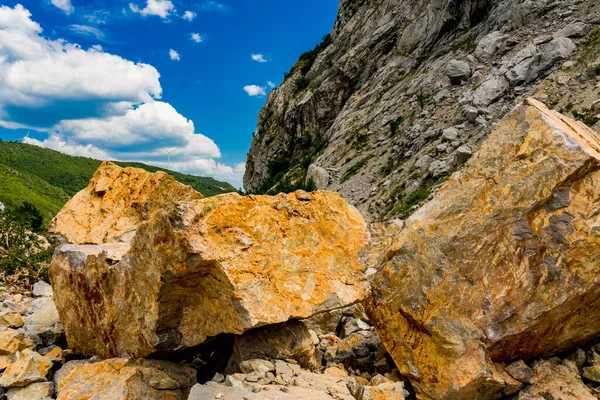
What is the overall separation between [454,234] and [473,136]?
2742 centimetres

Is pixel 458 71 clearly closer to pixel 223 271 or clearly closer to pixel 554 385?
pixel 554 385

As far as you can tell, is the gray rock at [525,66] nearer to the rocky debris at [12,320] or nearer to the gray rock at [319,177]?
the gray rock at [319,177]

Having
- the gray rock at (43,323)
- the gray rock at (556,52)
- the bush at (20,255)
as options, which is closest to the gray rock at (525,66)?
the gray rock at (556,52)

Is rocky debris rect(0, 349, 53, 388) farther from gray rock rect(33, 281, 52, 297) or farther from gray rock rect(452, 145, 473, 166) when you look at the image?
gray rock rect(452, 145, 473, 166)

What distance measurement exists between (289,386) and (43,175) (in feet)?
549

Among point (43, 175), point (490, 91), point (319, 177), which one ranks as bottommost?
point (319, 177)

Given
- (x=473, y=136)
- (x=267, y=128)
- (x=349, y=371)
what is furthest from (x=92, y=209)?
(x=267, y=128)

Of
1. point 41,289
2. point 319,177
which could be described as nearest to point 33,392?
point 41,289

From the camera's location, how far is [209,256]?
8.05 m

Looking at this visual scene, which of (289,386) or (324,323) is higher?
(324,323)

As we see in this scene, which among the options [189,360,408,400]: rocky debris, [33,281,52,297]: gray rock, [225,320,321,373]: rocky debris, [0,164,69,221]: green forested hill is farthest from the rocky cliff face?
[0,164,69,221]: green forested hill

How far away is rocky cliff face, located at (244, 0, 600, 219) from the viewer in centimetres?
3144

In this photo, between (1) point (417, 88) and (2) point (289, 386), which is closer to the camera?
(2) point (289, 386)

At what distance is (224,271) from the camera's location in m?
8.08
